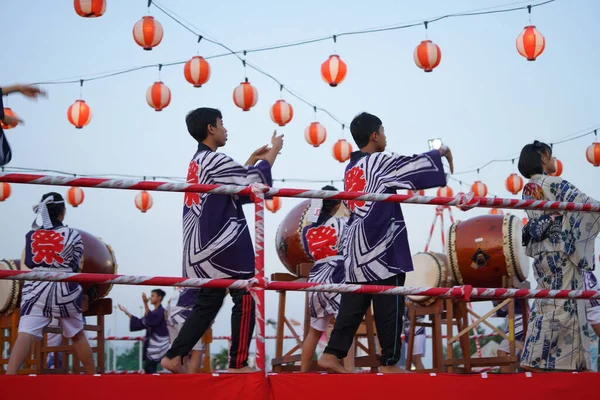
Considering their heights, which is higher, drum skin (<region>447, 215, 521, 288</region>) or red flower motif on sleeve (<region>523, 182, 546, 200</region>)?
red flower motif on sleeve (<region>523, 182, 546, 200</region>)

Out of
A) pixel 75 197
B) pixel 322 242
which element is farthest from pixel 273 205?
pixel 322 242

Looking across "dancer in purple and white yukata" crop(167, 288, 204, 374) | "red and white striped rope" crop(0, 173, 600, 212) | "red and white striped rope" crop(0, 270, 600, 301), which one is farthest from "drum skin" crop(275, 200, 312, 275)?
"red and white striped rope" crop(0, 270, 600, 301)

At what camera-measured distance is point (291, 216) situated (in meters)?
8.48

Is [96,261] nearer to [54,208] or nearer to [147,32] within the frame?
[54,208]

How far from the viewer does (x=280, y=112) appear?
11164 millimetres

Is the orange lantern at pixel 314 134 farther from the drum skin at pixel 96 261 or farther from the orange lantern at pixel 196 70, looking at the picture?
the drum skin at pixel 96 261

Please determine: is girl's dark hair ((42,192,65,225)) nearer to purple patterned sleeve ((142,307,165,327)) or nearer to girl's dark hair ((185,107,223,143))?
girl's dark hair ((185,107,223,143))

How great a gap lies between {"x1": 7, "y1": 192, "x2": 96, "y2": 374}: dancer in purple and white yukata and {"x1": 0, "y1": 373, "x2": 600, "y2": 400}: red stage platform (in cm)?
269

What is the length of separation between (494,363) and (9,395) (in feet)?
14.2

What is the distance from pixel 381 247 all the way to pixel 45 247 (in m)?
2.82

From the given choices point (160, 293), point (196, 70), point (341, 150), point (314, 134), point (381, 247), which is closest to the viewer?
point (381, 247)

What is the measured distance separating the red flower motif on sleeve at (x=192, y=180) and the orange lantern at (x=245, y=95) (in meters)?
5.64

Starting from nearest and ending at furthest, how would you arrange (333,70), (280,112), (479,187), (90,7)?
(90,7), (333,70), (280,112), (479,187)

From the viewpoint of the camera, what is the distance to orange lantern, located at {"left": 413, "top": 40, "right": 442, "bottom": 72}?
963 centimetres
